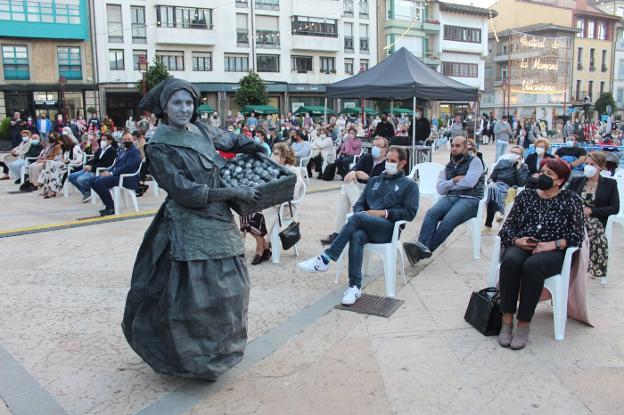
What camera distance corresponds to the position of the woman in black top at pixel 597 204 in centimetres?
532

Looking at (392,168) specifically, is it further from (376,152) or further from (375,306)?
(376,152)

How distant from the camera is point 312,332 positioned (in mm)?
4332

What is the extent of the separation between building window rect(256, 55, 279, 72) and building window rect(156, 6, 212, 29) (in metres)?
3.95

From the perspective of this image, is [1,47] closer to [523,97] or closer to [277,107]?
[277,107]

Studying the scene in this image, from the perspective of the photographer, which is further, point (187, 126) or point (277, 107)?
point (277, 107)

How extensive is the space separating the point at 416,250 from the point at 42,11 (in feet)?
111

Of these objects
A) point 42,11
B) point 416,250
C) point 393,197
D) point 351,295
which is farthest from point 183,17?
point 351,295

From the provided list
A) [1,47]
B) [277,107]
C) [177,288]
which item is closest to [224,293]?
[177,288]

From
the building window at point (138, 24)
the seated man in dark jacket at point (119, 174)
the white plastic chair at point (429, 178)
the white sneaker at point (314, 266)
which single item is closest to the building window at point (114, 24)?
the building window at point (138, 24)

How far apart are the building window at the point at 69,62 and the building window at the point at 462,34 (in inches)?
1156

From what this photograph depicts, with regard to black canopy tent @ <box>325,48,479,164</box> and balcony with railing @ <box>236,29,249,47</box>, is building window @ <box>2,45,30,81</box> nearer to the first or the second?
balcony with railing @ <box>236,29,249,47</box>

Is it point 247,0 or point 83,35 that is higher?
point 247,0

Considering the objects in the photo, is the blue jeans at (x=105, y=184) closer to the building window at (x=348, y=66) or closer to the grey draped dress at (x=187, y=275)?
the grey draped dress at (x=187, y=275)

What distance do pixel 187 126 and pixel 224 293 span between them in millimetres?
985
